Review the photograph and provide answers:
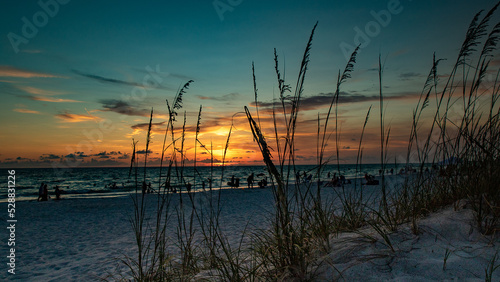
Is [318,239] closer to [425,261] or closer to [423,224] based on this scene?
[425,261]

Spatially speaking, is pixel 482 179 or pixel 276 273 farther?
pixel 482 179

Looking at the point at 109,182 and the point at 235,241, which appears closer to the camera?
the point at 235,241

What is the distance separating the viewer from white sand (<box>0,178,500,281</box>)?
71.5 inches

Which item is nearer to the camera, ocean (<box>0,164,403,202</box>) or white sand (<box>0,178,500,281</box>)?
white sand (<box>0,178,500,281</box>)

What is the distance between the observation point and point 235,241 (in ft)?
22.6

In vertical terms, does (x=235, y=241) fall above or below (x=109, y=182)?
above

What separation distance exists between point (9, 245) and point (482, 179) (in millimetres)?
10797

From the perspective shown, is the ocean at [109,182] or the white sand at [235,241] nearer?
the white sand at [235,241]

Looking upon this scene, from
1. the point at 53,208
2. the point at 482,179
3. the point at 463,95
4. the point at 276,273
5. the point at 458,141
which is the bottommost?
the point at 53,208

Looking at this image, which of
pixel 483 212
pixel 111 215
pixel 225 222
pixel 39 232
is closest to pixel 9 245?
pixel 39 232

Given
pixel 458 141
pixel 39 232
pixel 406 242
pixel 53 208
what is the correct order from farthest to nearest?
pixel 53 208
pixel 39 232
pixel 458 141
pixel 406 242

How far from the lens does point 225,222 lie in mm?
10141

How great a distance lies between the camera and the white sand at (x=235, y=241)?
1.82m

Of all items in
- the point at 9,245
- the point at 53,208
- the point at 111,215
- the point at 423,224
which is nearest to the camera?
the point at 423,224
